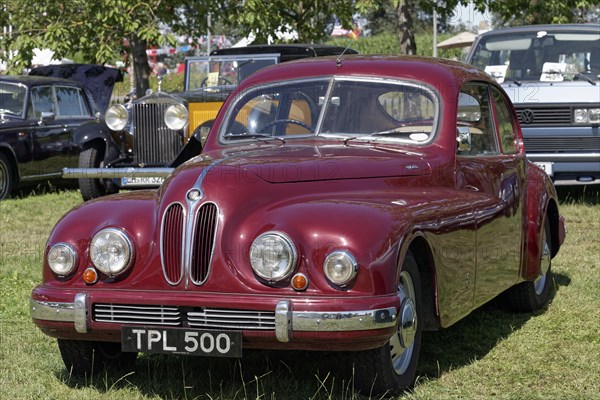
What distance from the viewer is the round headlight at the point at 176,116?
13602 mm

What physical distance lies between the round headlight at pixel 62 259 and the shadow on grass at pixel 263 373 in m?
0.57

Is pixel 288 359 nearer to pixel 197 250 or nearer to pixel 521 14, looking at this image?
pixel 197 250

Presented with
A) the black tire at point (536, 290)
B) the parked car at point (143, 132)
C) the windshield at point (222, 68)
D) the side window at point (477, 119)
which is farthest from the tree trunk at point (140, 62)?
the side window at point (477, 119)

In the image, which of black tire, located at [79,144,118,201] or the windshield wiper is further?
black tire, located at [79,144,118,201]

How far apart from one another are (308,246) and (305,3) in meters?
17.2

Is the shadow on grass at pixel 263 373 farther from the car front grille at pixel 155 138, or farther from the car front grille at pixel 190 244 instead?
the car front grille at pixel 155 138

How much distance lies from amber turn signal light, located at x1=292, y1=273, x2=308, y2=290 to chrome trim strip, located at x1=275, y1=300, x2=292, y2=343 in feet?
0.30

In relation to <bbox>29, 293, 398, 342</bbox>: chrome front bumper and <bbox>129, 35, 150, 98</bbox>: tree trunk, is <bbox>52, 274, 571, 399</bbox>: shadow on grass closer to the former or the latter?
<bbox>29, 293, 398, 342</bbox>: chrome front bumper

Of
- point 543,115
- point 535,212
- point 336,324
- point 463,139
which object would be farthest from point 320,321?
point 543,115

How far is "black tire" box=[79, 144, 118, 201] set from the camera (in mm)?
13711

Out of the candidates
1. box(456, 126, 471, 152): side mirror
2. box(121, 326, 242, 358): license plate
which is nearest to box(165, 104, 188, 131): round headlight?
box(456, 126, 471, 152): side mirror

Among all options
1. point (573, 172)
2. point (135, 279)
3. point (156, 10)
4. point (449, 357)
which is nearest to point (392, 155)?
point (449, 357)

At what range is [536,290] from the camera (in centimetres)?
737

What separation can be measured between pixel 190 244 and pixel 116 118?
9.35 meters
